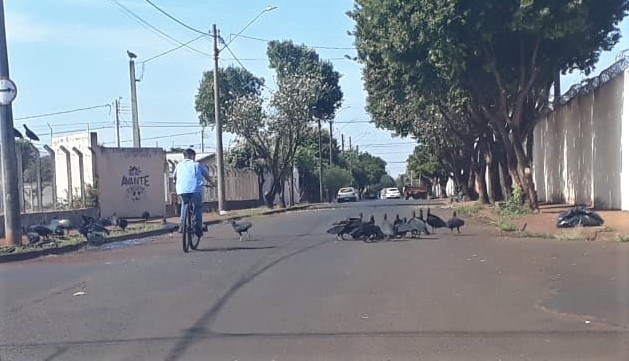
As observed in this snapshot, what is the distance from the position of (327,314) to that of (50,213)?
20.7 meters

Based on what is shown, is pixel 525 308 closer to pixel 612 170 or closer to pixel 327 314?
pixel 327 314

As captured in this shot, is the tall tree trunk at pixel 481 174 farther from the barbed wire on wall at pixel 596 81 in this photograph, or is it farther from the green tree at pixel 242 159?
the green tree at pixel 242 159

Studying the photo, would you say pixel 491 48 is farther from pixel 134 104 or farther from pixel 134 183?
pixel 134 104

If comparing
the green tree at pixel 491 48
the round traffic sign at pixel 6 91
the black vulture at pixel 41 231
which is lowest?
the black vulture at pixel 41 231

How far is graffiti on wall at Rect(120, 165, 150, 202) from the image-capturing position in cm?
3509

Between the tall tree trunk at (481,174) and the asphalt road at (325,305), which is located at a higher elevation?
the tall tree trunk at (481,174)

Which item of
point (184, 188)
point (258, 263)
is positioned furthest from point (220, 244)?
point (258, 263)

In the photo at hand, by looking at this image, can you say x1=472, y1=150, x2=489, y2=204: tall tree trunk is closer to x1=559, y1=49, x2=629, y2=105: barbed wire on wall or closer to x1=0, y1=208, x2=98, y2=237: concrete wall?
x1=559, y1=49, x2=629, y2=105: barbed wire on wall

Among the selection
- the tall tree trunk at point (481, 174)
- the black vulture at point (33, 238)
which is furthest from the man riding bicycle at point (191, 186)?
the tall tree trunk at point (481, 174)

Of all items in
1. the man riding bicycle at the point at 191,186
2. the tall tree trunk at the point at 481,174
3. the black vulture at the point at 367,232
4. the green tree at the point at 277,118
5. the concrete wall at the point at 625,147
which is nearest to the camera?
the man riding bicycle at the point at 191,186

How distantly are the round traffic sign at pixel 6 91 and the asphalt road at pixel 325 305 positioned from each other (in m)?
4.53

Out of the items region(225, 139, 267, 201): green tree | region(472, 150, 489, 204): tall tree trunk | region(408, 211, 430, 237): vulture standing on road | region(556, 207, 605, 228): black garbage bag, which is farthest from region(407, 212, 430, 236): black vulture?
region(225, 139, 267, 201): green tree

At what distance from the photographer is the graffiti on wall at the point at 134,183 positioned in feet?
115

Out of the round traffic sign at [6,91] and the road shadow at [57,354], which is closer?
the road shadow at [57,354]
